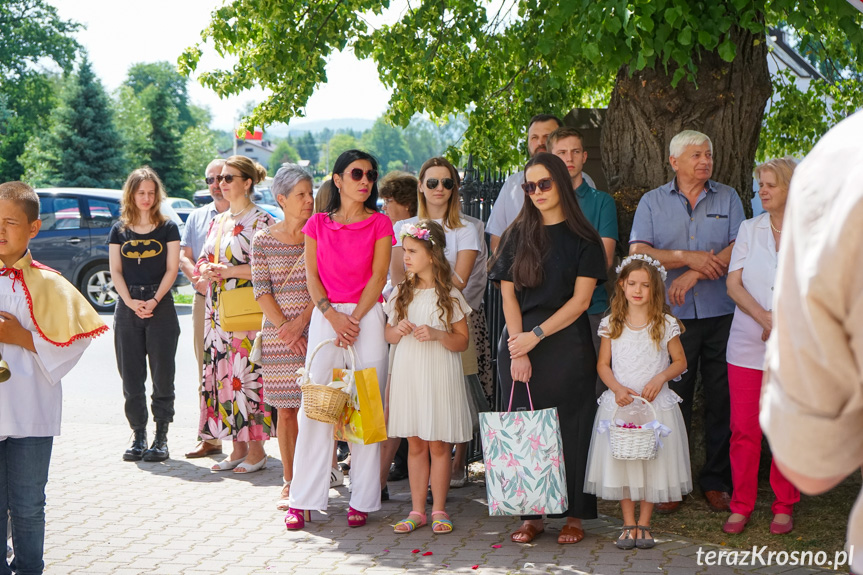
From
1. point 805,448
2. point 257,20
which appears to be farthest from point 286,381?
point 805,448

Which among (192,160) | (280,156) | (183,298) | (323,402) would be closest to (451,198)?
(323,402)

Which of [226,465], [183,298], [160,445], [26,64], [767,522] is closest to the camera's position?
[767,522]

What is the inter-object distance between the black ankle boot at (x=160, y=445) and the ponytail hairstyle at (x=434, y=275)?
117 inches

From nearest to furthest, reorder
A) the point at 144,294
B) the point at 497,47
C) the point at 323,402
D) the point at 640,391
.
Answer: the point at 640,391, the point at 323,402, the point at 144,294, the point at 497,47

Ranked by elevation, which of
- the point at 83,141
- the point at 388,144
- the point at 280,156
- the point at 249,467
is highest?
the point at 388,144

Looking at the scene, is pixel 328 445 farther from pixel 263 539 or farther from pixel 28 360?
pixel 28 360

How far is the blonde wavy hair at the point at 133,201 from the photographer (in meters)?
7.81

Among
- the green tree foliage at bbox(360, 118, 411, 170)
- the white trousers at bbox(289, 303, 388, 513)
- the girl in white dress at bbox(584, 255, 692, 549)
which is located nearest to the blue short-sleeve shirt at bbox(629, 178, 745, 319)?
the girl in white dress at bbox(584, 255, 692, 549)

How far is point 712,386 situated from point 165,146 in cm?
5248

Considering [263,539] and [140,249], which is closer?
[263,539]

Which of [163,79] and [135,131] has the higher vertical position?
[163,79]

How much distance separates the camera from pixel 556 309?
18.4 feet

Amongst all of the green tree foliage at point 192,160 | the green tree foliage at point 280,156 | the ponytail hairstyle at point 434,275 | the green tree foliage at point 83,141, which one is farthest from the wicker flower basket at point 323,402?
the green tree foliage at point 280,156

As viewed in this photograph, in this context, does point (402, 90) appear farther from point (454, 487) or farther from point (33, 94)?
point (33, 94)
